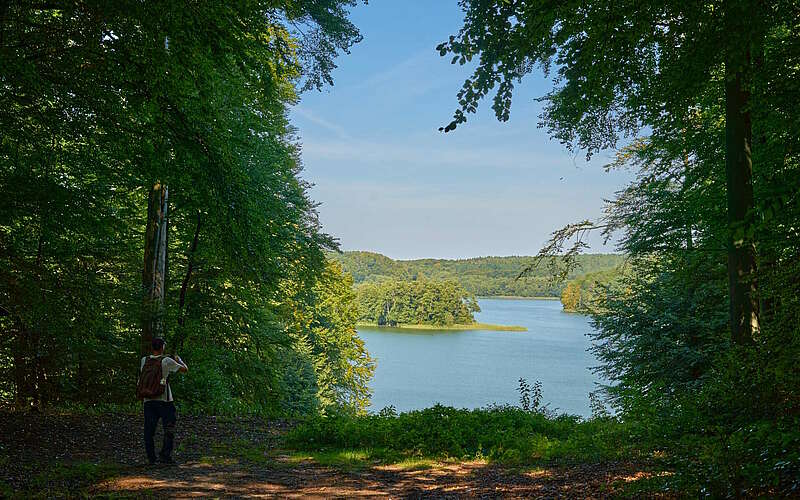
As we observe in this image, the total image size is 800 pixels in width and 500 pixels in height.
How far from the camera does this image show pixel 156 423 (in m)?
7.20

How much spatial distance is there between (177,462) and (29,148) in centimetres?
500

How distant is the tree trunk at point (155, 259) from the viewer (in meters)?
10.9

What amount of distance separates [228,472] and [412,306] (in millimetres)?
79828

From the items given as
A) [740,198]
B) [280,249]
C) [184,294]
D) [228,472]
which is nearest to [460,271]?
[280,249]

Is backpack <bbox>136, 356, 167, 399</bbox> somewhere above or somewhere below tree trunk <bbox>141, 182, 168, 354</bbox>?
below

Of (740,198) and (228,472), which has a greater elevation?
(740,198)

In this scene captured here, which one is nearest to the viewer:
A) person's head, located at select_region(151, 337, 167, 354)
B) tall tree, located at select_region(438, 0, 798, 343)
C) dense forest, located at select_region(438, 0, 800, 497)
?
dense forest, located at select_region(438, 0, 800, 497)

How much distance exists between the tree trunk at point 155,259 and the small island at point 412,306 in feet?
238

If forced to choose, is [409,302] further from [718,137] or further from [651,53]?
[651,53]

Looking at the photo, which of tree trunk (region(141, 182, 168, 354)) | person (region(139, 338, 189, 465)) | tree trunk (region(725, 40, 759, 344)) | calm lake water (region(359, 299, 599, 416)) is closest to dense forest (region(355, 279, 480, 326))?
calm lake water (region(359, 299, 599, 416))

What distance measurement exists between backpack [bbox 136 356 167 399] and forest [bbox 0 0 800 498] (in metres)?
0.88

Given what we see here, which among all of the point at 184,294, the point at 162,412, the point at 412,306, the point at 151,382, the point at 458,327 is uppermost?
the point at 184,294

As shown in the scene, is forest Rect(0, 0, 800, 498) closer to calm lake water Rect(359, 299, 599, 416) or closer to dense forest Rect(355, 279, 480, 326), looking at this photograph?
calm lake water Rect(359, 299, 599, 416)

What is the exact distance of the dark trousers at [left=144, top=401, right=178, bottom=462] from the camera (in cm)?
715
